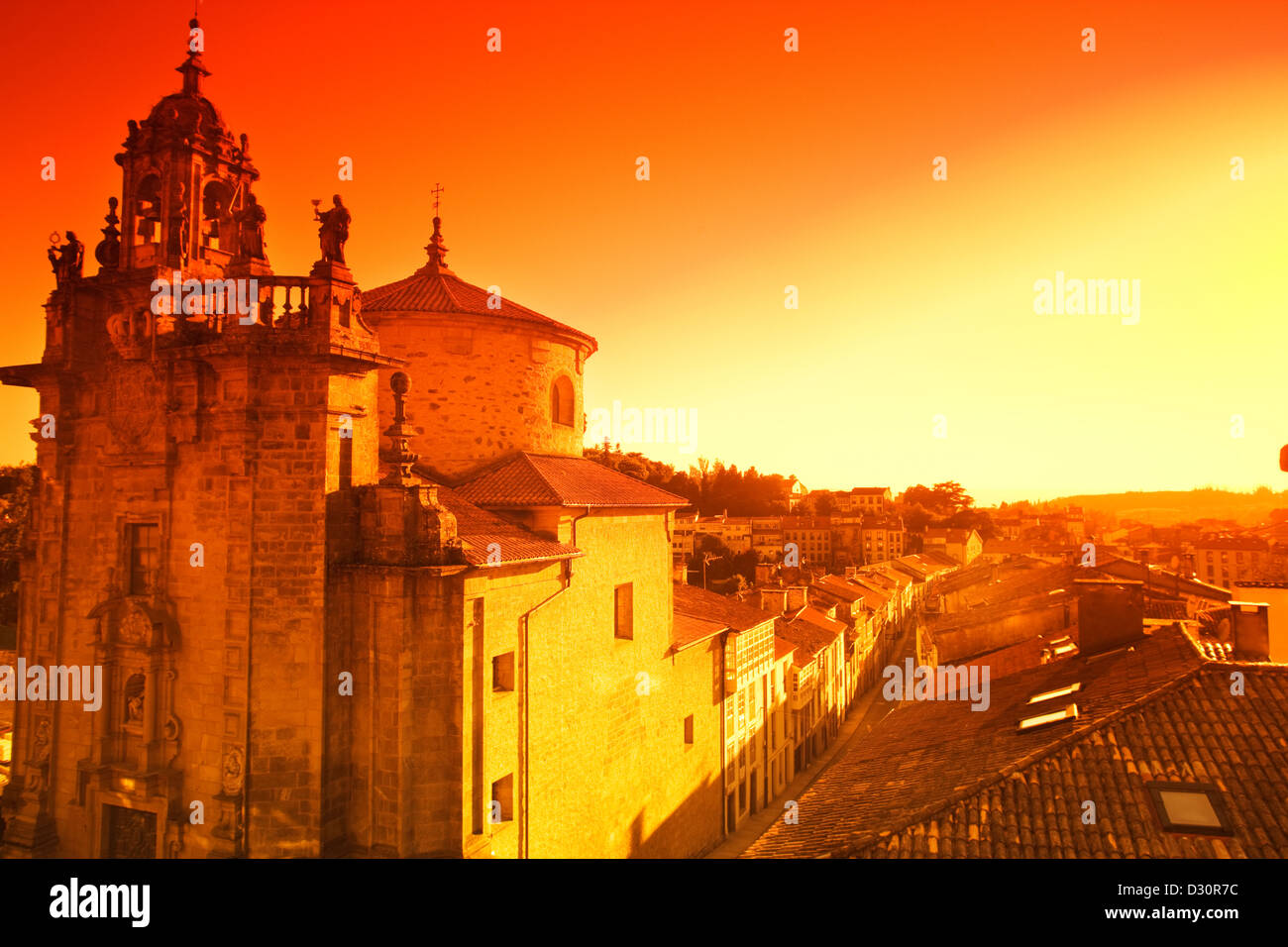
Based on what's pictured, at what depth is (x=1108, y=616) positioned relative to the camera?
16.9m

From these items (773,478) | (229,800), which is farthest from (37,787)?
(773,478)

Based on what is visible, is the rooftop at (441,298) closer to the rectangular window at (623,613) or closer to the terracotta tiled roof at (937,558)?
the rectangular window at (623,613)

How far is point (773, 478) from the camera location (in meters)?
122

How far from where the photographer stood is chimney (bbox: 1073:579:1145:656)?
658 inches

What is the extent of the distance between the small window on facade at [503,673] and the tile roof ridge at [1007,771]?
6.85 m

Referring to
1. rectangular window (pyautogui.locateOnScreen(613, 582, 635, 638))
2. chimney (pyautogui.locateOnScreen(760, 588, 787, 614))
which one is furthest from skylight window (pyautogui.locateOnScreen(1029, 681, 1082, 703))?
chimney (pyautogui.locateOnScreen(760, 588, 787, 614))

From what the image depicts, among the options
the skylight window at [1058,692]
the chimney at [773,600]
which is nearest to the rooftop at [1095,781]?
the skylight window at [1058,692]

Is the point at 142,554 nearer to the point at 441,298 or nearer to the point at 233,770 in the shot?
the point at 233,770

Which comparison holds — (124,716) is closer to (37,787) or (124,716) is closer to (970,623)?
(37,787)

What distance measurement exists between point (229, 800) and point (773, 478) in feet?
373

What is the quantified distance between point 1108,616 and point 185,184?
2128 cm

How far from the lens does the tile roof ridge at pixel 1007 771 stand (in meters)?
9.34

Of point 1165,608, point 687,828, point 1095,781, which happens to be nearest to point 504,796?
point 1095,781

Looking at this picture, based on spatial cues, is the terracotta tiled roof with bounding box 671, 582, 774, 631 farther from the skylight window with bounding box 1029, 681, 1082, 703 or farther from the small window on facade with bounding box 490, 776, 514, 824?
the small window on facade with bounding box 490, 776, 514, 824
